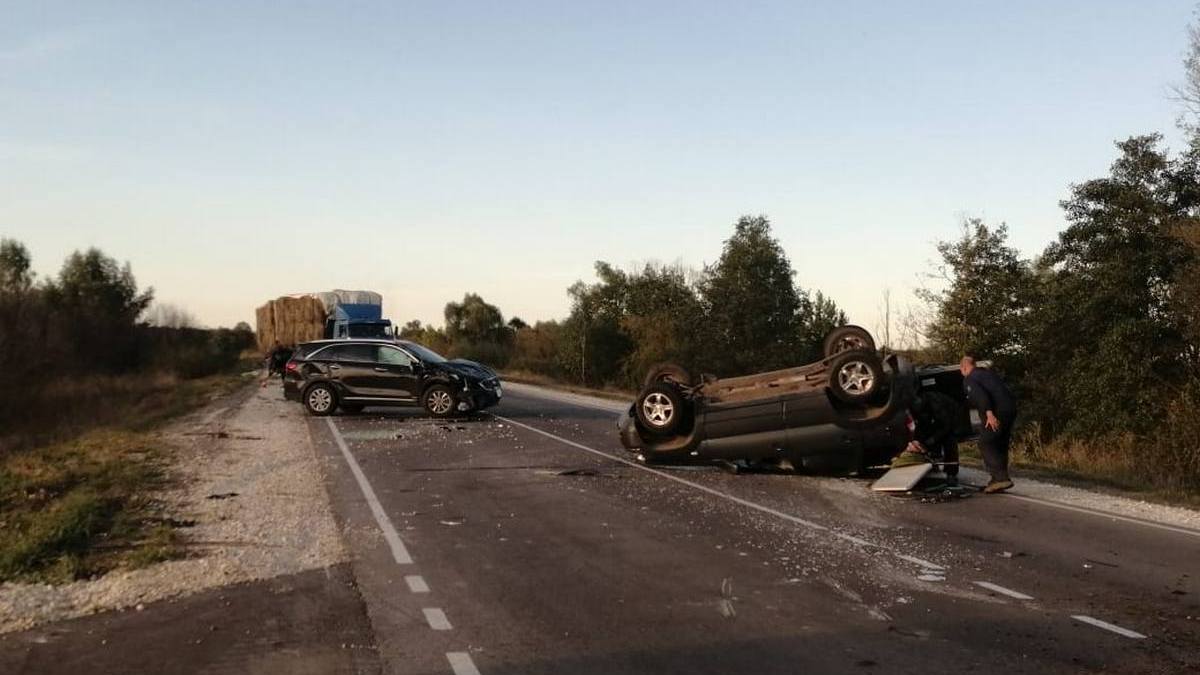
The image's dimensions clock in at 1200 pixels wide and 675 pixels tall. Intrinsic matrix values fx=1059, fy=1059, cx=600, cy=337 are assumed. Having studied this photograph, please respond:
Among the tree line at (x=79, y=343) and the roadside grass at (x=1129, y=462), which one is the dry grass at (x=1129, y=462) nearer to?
the roadside grass at (x=1129, y=462)

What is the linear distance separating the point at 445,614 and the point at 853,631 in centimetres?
272

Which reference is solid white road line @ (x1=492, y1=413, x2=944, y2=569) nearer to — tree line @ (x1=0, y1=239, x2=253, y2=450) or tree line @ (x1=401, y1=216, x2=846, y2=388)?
A: tree line @ (x1=0, y1=239, x2=253, y2=450)

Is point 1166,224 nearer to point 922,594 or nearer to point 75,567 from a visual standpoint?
point 922,594

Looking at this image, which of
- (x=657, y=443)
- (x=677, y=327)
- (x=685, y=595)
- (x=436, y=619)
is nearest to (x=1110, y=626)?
(x=685, y=595)

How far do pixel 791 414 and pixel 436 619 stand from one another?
822cm

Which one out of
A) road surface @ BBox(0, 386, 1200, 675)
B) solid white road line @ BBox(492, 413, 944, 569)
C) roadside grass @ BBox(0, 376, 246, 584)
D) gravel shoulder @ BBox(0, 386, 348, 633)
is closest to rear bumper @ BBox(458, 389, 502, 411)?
gravel shoulder @ BBox(0, 386, 348, 633)

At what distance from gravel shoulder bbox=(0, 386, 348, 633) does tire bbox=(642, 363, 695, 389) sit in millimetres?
4985

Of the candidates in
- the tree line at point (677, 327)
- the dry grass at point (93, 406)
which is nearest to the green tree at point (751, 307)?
the tree line at point (677, 327)

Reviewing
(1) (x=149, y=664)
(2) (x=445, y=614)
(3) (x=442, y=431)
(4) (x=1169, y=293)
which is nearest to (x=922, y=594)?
(2) (x=445, y=614)

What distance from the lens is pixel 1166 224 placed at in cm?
2911

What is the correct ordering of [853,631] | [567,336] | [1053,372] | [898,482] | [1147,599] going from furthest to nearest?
[567,336]
[1053,372]
[898,482]
[1147,599]
[853,631]

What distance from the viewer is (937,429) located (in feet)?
47.3

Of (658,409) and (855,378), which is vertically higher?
(855,378)

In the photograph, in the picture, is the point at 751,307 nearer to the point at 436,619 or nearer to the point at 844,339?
the point at 844,339
